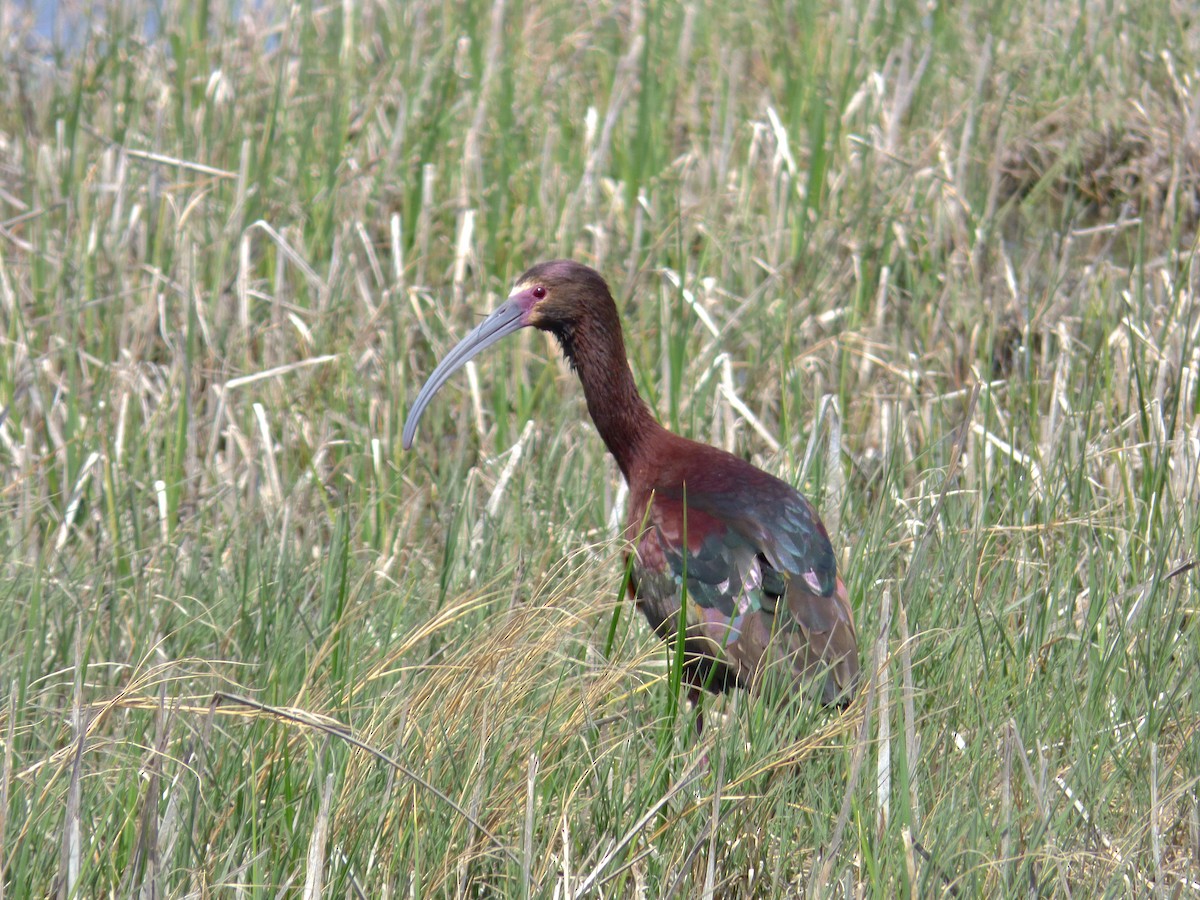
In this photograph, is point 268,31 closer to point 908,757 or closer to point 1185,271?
point 1185,271

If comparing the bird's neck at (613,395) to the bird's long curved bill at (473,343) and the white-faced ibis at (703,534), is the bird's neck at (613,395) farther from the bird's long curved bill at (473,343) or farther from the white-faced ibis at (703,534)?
the bird's long curved bill at (473,343)

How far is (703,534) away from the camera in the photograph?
333cm

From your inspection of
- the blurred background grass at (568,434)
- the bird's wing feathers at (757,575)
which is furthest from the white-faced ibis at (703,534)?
the blurred background grass at (568,434)

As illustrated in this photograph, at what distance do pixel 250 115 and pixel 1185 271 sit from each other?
3378 mm

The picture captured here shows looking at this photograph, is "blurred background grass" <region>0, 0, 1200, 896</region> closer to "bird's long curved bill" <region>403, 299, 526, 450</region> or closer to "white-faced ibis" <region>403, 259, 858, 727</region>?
"white-faced ibis" <region>403, 259, 858, 727</region>

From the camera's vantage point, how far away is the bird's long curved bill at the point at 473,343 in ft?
12.1

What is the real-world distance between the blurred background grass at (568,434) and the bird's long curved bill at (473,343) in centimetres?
29

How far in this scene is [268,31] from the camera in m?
6.19

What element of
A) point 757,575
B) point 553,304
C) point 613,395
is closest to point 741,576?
point 757,575

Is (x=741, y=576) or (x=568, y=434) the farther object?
(x=568, y=434)

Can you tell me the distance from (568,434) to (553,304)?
97cm

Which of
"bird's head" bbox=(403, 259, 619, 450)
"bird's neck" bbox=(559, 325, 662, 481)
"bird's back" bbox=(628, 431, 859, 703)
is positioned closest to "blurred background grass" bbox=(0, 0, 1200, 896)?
"bird's back" bbox=(628, 431, 859, 703)

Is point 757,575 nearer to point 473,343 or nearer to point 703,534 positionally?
point 703,534

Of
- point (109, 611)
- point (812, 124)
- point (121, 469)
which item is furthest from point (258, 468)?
point (812, 124)
